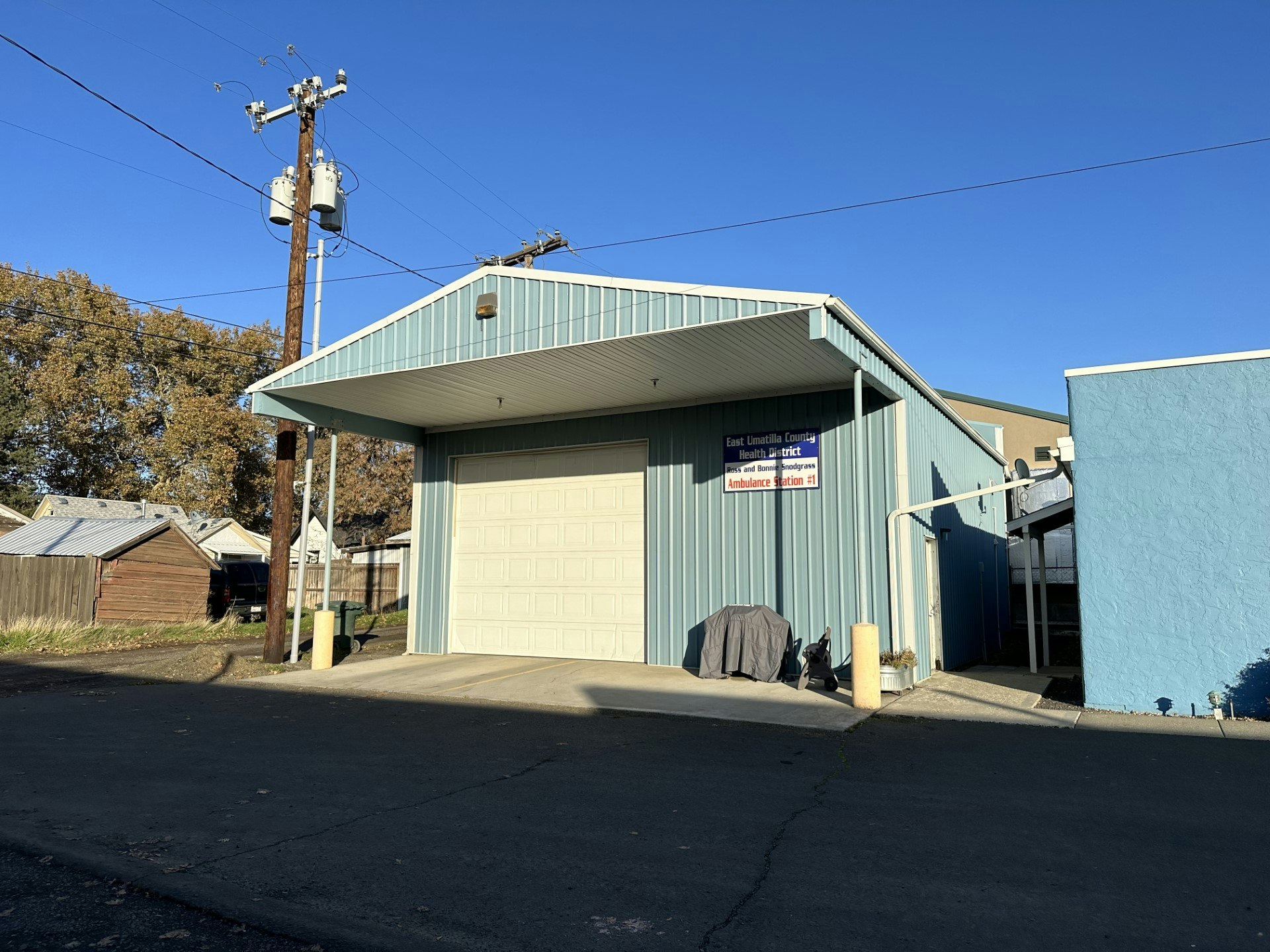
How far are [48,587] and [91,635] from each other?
3.00 metres

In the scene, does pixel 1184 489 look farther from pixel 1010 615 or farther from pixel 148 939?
pixel 1010 615

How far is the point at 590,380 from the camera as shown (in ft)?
43.3

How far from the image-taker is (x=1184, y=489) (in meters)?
9.52

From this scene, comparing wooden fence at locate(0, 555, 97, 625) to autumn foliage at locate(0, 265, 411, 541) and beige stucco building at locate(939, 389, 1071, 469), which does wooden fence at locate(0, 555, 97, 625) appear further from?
beige stucco building at locate(939, 389, 1071, 469)

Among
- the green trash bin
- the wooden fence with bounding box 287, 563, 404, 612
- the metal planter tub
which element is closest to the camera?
the metal planter tub

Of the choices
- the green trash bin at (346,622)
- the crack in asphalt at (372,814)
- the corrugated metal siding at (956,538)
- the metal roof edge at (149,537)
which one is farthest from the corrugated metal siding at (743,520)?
the metal roof edge at (149,537)

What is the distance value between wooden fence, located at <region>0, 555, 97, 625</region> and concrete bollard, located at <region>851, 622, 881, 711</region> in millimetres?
18097

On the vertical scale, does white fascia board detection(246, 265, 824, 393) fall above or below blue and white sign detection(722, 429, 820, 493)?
above

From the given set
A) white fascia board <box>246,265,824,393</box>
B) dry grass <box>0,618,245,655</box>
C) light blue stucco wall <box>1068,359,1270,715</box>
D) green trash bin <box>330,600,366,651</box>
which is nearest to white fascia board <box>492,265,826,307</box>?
white fascia board <box>246,265,824,393</box>

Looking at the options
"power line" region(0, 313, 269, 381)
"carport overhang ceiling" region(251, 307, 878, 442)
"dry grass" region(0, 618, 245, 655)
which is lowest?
"dry grass" region(0, 618, 245, 655)

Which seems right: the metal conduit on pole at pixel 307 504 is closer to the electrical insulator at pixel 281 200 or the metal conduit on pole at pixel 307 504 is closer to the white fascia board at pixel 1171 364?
the electrical insulator at pixel 281 200

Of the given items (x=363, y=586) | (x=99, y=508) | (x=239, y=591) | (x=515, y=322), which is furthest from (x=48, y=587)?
(x=515, y=322)

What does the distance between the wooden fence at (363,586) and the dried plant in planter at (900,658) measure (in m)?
21.0

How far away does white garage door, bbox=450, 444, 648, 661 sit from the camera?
14758 mm
